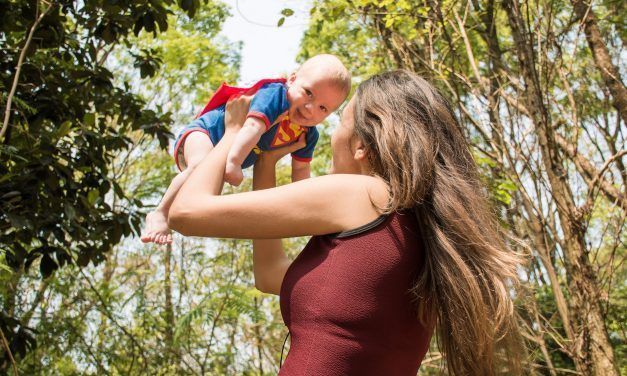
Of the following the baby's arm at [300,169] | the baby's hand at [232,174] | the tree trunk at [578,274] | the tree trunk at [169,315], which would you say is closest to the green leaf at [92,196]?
the baby's arm at [300,169]

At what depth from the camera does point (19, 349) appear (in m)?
3.77

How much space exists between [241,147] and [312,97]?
32cm

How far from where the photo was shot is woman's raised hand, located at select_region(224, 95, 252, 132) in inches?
81.5

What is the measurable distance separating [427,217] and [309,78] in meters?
0.74

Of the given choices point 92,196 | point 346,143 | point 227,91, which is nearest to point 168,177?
point 92,196

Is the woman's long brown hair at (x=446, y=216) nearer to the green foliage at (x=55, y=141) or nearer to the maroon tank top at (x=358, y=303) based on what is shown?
the maroon tank top at (x=358, y=303)

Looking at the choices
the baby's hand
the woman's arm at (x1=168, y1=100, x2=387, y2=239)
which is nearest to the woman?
the woman's arm at (x1=168, y1=100, x2=387, y2=239)

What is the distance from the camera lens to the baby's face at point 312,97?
6.84 ft

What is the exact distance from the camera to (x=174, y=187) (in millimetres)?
2135

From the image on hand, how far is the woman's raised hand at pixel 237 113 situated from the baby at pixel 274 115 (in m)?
0.03

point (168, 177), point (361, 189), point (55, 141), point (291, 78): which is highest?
point (168, 177)

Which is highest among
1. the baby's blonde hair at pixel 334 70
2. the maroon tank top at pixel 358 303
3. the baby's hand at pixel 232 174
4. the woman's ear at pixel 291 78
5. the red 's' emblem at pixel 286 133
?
the woman's ear at pixel 291 78

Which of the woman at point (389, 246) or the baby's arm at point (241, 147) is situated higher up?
the baby's arm at point (241, 147)

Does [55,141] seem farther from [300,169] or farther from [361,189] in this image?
[361,189]
